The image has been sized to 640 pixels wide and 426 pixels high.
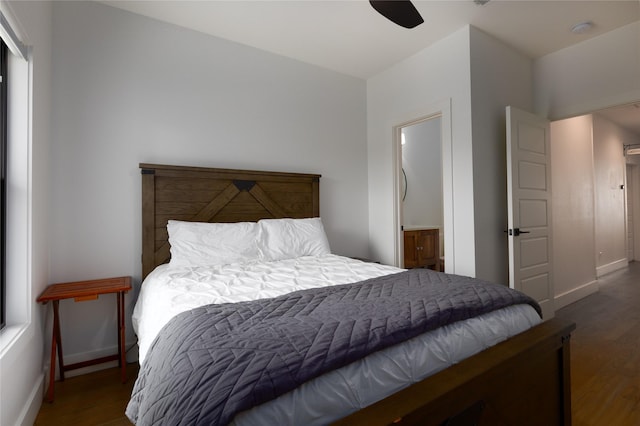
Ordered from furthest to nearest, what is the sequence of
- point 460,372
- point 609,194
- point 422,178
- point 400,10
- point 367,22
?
point 609,194
point 422,178
point 367,22
point 400,10
point 460,372

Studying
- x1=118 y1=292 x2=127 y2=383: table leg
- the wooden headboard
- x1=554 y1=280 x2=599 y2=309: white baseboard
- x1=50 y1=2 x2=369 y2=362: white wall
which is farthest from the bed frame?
x1=554 y1=280 x2=599 y2=309: white baseboard

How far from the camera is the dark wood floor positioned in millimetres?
1706

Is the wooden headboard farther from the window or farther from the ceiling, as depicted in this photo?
the ceiling

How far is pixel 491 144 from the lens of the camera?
9.35 feet

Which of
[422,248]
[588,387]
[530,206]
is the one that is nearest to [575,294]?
[530,206]

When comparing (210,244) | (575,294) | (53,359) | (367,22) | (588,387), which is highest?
(367,22)

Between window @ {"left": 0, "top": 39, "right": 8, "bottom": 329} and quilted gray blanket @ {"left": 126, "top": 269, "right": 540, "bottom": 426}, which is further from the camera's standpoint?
window @ {"left": 0, "top": 39, "right": 8, "bottom": 329}

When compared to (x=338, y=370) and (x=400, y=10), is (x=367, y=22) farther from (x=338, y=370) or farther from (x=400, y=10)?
(x=338, y=370)

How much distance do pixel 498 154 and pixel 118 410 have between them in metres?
3.54

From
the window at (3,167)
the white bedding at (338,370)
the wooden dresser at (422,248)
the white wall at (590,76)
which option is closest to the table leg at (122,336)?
the white bedding at (338,370)

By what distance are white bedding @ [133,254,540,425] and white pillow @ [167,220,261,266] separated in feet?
0.34

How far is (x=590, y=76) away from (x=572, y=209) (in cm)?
168

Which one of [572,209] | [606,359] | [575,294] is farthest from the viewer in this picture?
[572,209]

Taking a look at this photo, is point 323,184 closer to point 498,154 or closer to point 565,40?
point 498,154
